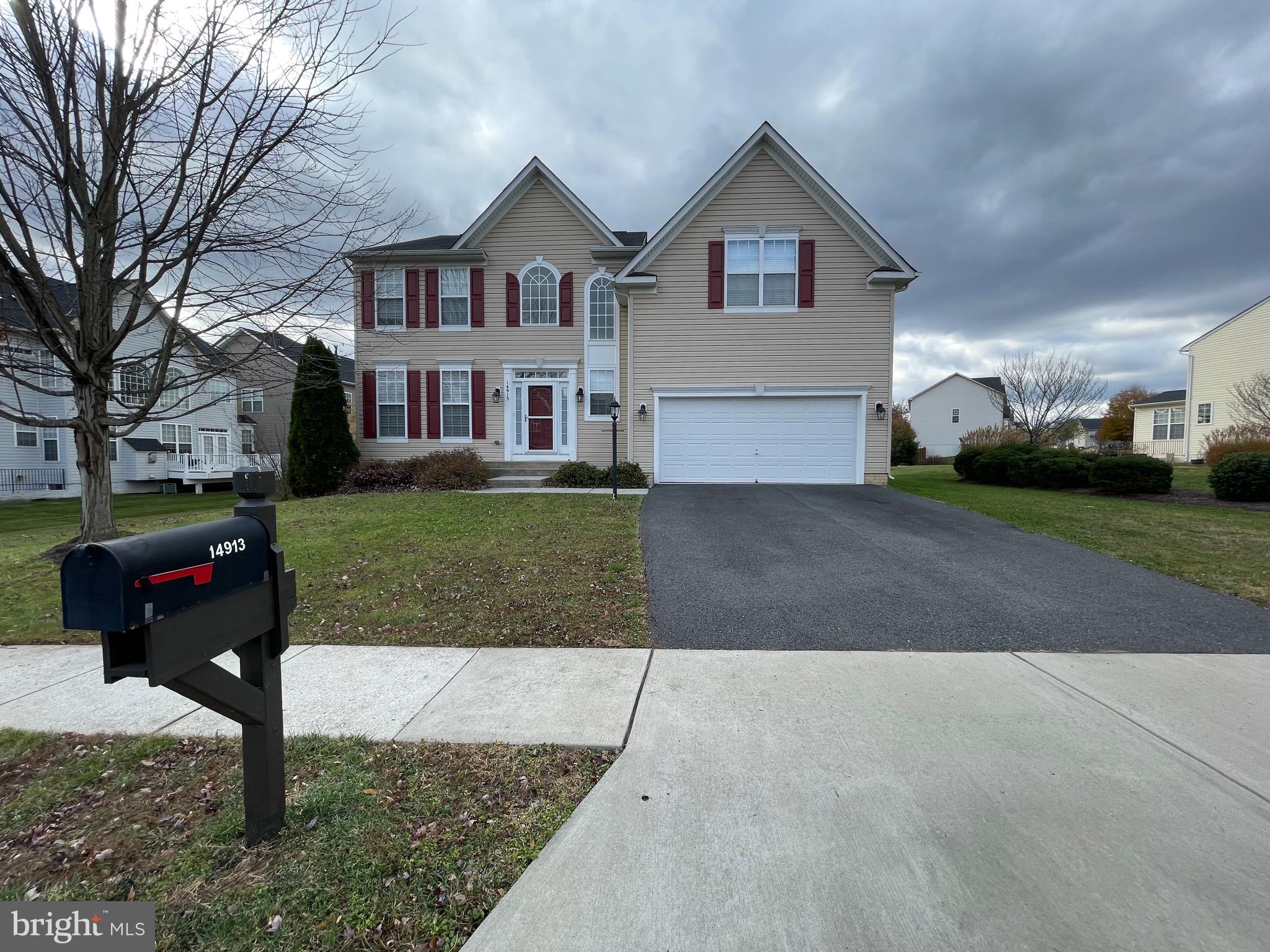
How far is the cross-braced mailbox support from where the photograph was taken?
5.29 ft

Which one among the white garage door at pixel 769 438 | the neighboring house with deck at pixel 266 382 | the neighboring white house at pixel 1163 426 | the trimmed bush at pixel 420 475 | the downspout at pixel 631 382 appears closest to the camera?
the neighboring house with deck at pixel 266 382

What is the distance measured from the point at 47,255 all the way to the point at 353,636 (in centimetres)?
626

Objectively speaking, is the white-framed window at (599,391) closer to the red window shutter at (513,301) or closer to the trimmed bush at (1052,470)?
the red window shutter at (513,301)

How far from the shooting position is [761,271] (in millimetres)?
14438

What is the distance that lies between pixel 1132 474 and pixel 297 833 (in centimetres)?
1731

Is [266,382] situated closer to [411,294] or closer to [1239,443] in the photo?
[411,294]

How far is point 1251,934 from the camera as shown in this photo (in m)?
1.87

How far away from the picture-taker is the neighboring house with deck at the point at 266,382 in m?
7.33

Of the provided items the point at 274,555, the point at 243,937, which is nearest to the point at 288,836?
the point at 243,937

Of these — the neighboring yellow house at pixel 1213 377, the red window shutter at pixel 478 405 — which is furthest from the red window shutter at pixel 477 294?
the neighboring yellow house at pixel 1213 377

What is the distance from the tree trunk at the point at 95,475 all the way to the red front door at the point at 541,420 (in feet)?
30.7

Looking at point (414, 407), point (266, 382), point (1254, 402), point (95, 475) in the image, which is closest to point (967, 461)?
point (1254, 402)

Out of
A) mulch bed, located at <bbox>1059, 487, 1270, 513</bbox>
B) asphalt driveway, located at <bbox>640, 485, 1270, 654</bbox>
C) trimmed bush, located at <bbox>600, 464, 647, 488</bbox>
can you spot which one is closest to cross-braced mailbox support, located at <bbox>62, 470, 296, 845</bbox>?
asphalt driveway, located at <bbox>640, 485, 1270, 654</bbox>

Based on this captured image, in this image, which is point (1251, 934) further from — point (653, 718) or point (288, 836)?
point (288, 836)
